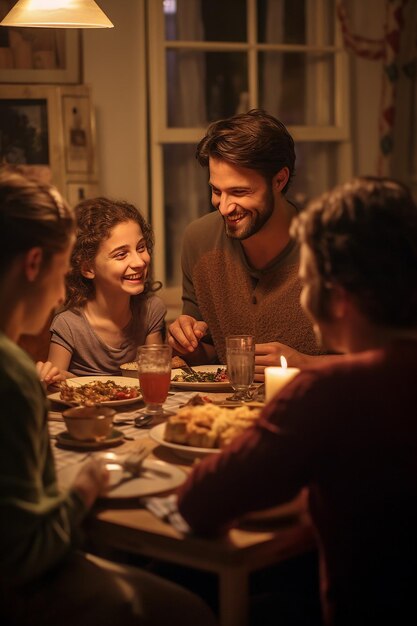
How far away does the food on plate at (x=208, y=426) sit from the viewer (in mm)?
1535

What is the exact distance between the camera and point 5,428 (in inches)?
46.6

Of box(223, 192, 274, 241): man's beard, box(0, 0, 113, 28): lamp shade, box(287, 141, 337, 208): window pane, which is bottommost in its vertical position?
box(223, 192, 274, 241): man's beard

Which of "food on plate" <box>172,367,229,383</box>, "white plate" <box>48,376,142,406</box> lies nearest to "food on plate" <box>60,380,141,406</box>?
"white plate" <box>48,376,142,406</box>

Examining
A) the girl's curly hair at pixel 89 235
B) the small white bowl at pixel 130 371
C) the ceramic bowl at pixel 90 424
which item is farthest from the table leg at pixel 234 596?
the girl's curly hair at pixel 89 235

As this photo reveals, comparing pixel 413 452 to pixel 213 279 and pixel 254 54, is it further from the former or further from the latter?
pixel 254 54

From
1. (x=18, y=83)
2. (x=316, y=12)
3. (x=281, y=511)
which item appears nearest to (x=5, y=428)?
(x=281, y=511)

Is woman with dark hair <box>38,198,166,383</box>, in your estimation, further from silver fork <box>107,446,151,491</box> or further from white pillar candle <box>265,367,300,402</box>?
silver fork <box>107,446,151,491</box>

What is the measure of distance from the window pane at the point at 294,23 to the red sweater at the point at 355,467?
3.39 m

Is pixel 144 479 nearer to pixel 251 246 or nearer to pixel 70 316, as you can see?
pixel 70 316

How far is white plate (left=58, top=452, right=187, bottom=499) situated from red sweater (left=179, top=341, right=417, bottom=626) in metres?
0.24

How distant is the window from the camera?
4109 millimetres

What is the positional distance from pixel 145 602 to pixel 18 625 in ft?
0.62

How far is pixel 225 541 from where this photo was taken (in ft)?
4.02

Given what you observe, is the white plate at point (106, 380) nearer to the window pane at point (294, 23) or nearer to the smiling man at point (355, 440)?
the smiling man at point (355, 440)
